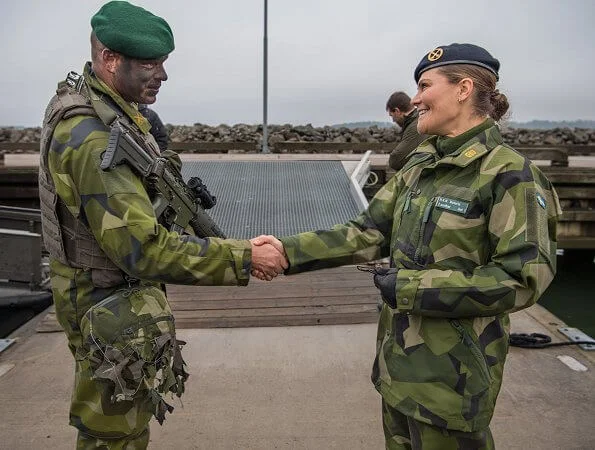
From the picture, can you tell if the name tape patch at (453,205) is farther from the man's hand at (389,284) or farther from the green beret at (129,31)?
the green beret at (129,31)

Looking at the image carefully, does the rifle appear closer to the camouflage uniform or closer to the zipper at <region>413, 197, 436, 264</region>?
the camouflage uniform

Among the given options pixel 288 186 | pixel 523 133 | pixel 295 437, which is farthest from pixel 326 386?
pixel 523 133

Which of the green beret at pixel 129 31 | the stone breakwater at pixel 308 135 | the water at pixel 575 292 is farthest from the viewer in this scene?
the stone breakwater at pixel 308 135

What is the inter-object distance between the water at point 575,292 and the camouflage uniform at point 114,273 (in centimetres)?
711

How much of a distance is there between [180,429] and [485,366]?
5.93 feet

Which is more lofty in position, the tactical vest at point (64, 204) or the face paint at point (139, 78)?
the face paint at point (139, 78)

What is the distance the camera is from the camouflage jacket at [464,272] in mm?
1783

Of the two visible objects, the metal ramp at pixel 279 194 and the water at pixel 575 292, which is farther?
the water at pixel 575 292

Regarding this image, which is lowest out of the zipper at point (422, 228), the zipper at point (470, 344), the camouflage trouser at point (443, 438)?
the camouflage trouser at point (443, 438)

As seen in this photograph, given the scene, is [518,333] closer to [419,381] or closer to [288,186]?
[419,381]

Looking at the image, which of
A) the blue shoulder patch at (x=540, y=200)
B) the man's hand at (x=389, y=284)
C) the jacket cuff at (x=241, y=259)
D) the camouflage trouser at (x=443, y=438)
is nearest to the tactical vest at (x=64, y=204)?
the jacket cuff at (x=241, y=259)

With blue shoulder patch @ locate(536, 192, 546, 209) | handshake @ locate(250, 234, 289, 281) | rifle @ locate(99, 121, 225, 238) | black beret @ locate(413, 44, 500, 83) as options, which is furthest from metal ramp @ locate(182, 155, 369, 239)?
blue shoulder patch @ locate(536, 192, 546, 209)

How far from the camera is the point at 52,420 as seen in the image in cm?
315

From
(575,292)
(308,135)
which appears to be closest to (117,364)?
(575,292)
